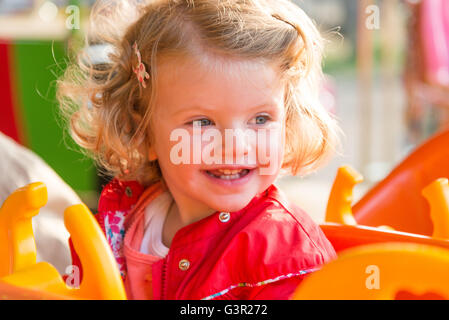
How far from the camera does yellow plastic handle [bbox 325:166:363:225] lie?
3.10 feet

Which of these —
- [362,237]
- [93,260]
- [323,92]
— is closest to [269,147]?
[362,237]

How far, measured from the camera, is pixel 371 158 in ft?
9.84

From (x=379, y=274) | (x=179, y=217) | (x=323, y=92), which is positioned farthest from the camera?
(x=323, y=92)

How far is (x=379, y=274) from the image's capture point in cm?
54

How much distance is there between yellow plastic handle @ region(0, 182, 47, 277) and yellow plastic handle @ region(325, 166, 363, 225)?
0.43 metres

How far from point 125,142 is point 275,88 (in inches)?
9.4

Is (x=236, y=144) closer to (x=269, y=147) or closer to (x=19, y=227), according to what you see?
(x=269, y=147)

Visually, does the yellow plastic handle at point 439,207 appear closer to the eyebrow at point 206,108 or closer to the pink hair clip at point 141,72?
the eyebrow at point 206,108

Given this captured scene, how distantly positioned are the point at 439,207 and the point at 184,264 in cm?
33

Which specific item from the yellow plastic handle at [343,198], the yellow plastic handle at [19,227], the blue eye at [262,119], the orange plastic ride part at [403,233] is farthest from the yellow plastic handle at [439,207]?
the yellow plastic handle at [19,227]

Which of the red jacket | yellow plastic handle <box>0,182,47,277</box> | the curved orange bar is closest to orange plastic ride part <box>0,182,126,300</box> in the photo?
yellow plastic handle <box>0,182,47,277</box>

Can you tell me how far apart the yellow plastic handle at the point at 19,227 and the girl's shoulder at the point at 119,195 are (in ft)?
0.70

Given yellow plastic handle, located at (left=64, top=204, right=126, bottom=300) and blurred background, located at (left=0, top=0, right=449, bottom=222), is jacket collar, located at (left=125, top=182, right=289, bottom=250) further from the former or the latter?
blurred background, located at (left=0, top=0, right=449, bottom=222)

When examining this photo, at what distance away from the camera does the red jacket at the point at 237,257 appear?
Result: 0.72 m
